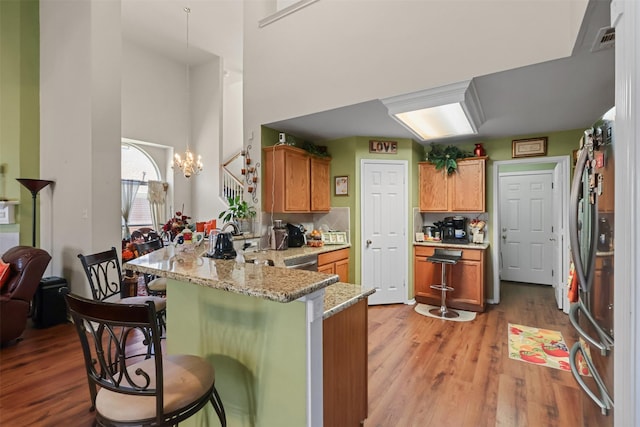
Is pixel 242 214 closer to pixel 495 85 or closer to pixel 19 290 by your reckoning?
pixel 19 290

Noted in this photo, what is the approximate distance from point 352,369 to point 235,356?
2.11 ft

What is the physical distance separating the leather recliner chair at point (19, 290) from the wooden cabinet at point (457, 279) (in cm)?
455

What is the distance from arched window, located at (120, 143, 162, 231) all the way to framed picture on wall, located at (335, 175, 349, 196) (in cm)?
492

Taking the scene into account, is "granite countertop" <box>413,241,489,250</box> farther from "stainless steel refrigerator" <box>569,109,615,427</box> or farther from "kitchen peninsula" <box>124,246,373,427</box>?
"kitchen peninsula" <box>124,246,373,427</box>

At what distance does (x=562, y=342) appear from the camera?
317 cm

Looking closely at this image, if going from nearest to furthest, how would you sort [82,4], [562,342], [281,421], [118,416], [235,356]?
[118,416]
[281,421]
[235,356]
[562,342]
[82,4]

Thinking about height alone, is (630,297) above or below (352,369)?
above

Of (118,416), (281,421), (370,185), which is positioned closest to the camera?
(118,416)

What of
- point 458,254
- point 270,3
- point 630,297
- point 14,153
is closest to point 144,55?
point 14,153

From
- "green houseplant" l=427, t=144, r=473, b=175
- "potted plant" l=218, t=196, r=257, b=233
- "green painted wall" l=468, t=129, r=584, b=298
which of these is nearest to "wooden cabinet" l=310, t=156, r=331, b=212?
"potted plant" l=218, t=196, r=257, b=233

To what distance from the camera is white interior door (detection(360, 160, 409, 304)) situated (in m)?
4.41

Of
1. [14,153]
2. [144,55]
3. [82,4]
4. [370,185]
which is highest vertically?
[144,55]

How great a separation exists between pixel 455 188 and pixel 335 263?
210cm

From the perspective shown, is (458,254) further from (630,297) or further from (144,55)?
(144,55)
